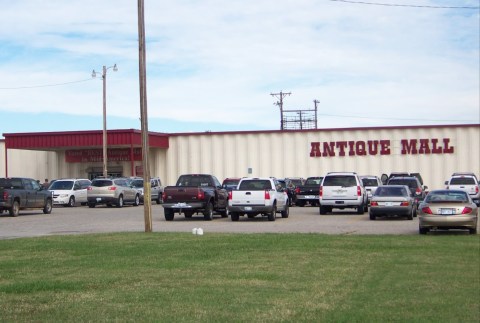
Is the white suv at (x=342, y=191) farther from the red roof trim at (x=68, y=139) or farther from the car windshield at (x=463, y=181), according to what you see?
the red roof trim at (x=68, y=139)

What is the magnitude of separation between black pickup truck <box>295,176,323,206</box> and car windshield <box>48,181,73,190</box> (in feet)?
49.0

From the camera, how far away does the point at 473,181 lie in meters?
42.7

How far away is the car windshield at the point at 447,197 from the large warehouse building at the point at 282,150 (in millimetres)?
34343

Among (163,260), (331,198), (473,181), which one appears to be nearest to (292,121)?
(473,181)

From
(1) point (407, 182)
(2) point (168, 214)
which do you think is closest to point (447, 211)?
(2) point (168, 214)

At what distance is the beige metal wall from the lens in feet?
189

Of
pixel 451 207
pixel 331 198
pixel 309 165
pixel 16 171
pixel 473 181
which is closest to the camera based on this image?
pixel 451 207

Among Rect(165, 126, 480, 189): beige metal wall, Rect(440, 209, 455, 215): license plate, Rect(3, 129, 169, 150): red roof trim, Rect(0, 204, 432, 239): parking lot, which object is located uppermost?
Rect(3, 129, 169, 150): red roof trim

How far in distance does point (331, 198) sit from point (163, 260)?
2002 cm

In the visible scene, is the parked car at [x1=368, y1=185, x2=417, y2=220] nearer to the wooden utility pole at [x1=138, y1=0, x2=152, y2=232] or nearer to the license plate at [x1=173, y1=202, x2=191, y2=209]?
the license plate at [x1=173, y1=202, x2=191, y2=209]

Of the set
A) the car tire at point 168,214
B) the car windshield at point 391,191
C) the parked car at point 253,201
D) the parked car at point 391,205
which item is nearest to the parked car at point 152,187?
the car tire at point 168,214

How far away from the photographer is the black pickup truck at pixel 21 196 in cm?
3633

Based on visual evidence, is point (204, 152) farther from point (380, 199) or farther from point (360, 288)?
point (360, 288)

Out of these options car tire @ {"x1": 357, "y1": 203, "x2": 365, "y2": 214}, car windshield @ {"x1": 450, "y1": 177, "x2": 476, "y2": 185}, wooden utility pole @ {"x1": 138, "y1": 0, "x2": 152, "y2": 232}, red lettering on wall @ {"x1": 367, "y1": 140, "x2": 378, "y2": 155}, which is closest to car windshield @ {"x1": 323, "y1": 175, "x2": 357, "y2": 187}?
car tire @ {"x1": 357, "y1": 203, "x2": 365, "y2": 214}
